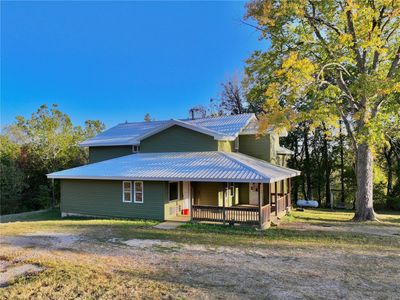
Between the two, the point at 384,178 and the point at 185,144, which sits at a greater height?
the point at 185,144

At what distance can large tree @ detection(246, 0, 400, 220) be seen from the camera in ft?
47.6

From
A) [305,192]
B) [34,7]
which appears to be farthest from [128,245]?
[305,192]

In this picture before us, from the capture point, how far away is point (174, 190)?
16.9 metres

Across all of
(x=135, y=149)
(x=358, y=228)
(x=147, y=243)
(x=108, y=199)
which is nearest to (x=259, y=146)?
(x=358, y=228)

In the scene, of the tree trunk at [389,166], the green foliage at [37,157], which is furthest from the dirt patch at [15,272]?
the tree trunk at [389,166]

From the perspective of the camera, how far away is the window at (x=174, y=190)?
16416mm

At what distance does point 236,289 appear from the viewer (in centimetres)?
624

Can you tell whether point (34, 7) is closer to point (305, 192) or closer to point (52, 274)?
point (52, 274)

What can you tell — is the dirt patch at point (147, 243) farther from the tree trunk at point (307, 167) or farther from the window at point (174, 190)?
the tree trunk at point (307, 167)

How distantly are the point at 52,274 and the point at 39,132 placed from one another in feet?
90.6

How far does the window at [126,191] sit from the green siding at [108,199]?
0.66 ft

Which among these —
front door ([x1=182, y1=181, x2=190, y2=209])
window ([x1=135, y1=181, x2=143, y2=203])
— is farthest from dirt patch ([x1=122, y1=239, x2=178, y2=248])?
front door ([x1=182, y1=181, x2=190, y2=209])

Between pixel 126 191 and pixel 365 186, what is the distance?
511 inches

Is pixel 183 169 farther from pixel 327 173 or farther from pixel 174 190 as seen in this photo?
pixel 327 173
